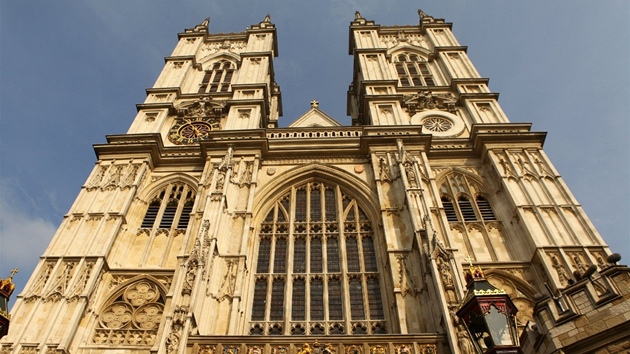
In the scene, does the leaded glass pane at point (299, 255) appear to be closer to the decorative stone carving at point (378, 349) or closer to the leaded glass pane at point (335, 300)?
the leaded glass pane at point (335, 300)

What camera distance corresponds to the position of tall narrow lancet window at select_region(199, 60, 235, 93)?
88.2 feet

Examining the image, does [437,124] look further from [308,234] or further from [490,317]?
[490,317]

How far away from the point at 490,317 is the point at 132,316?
11.3m

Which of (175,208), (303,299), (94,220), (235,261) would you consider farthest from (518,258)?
(94,220)

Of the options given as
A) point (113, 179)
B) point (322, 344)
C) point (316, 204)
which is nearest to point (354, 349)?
point (322, 344)

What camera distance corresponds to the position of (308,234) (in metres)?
17.3

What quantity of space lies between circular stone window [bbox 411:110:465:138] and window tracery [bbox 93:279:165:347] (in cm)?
1351

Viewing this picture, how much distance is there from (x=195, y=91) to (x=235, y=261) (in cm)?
1390

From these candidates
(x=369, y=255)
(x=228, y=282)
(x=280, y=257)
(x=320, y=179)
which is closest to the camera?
(x=228, y=282)

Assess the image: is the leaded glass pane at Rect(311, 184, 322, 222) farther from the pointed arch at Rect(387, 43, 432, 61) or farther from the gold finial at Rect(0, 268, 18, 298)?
the pointed arch at Rect(387, 43, 432, 61)

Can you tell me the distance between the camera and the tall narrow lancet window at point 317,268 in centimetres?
1434

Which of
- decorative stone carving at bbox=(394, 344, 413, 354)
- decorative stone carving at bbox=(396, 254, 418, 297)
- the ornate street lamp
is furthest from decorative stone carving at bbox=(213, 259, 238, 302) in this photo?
the ornate street lamp

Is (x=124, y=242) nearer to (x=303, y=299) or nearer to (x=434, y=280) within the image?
(x=303, y=299)

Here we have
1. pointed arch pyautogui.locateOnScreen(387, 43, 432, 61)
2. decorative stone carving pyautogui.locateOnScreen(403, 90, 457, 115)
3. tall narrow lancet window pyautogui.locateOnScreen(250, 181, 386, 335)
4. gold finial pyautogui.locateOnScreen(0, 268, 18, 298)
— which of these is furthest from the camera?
pointed arch pyautogui.locateOnScreen(387, 43, 432, 61)
